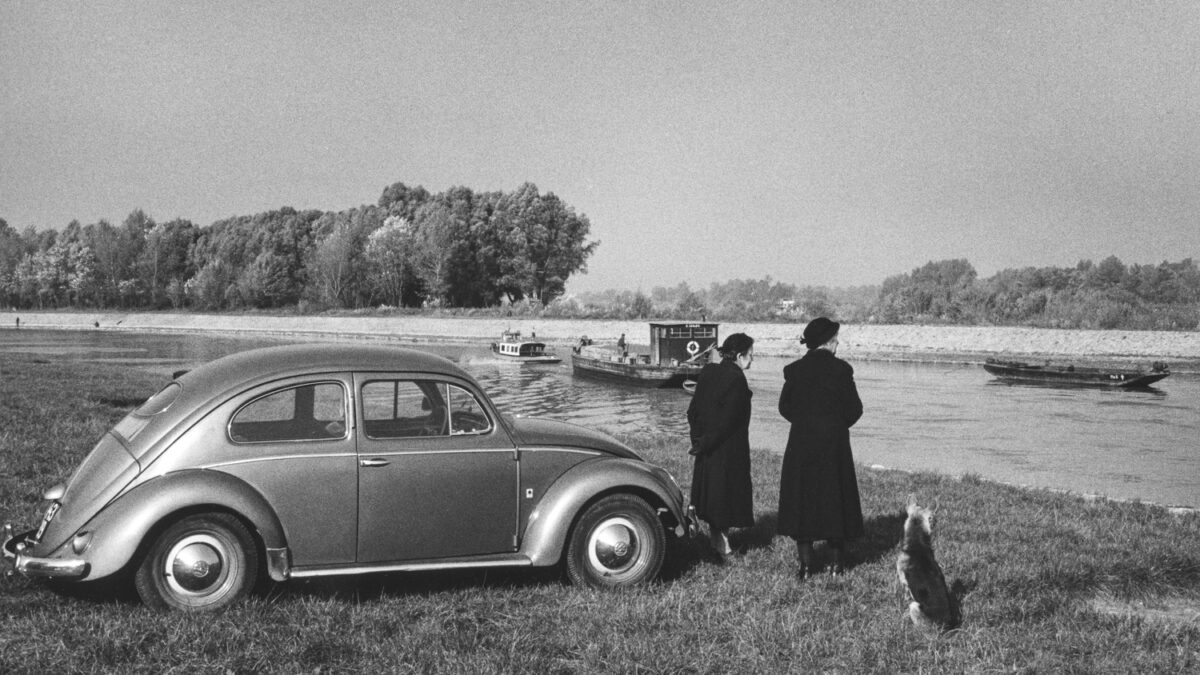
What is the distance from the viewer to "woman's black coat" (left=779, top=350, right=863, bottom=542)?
6.73 meters

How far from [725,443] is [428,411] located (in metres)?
2.54

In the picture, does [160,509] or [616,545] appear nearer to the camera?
[160,509]

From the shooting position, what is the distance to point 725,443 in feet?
24.3

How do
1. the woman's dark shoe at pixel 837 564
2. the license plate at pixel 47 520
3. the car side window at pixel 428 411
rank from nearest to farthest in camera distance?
the license plate at pixel 47 520, the car side window at pixel 428 411, the woman's dark shoe at pixel 837 564

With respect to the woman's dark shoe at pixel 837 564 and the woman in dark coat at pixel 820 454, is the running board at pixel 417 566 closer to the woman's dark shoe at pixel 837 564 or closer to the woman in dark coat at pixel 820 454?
the woman in dark coat at pixel 820 454

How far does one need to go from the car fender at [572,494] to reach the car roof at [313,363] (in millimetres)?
1053

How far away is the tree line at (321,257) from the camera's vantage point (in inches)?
3920

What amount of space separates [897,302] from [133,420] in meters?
71.8

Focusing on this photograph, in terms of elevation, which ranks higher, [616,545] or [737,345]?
[737,345]

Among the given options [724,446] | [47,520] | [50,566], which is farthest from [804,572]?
[47,520]

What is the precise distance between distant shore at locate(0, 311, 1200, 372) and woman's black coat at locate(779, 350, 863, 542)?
4789 cm

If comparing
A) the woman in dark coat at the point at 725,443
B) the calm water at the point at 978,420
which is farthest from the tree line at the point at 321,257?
the woman in dark coat at the point at 725,443

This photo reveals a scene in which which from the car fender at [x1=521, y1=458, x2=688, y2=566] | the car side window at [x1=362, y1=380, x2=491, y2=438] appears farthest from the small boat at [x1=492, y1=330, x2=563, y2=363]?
the car side window at [x1=362, y1=380, x2=491, y2=438]

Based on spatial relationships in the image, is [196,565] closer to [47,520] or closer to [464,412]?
[47,520]
